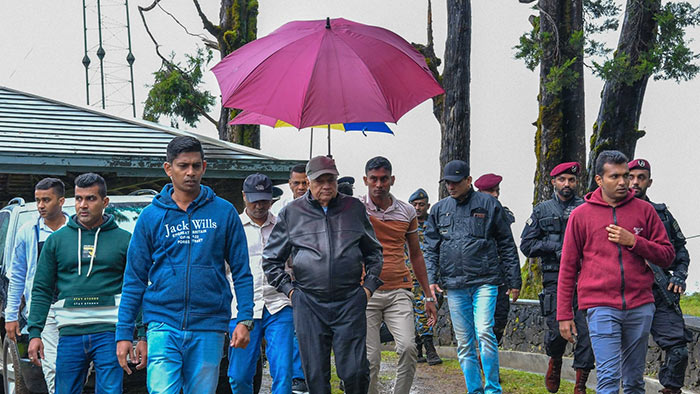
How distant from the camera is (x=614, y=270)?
7004 millimetres

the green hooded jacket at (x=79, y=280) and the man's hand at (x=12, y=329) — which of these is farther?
the man's hand at (x=12, y=329)

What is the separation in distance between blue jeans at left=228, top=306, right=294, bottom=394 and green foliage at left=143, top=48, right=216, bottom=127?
19693mm

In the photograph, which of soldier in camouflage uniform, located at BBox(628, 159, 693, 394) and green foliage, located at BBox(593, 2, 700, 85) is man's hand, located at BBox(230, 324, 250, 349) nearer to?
soldier in camouflage uniform, located at BBox(628, 159, 693, 394)

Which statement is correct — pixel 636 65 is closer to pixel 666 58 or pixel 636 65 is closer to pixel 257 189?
pixel 666 58

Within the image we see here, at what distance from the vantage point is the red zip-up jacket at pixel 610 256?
6977 millimetres

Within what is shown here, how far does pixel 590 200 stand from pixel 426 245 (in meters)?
2.47

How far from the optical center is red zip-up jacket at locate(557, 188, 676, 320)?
6977 mm

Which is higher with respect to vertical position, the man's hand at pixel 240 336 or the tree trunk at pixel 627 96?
the tree trunk at pixel 627 96

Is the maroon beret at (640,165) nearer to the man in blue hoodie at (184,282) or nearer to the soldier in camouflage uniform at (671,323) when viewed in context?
the soldier in camouflage uniform at (671,323)

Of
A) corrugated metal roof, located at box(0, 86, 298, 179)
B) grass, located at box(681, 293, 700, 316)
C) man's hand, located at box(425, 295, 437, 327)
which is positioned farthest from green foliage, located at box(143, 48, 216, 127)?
man's hand, located at box(425, 295, 437, 327)

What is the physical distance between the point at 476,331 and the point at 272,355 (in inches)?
79.8

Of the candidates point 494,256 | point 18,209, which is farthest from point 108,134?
point 494,256

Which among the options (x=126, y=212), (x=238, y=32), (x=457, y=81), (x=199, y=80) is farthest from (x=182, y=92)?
(x=126, y=212)

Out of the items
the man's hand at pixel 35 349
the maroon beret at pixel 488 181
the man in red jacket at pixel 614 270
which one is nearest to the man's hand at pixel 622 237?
the man in red jacket at pixel 614 270
